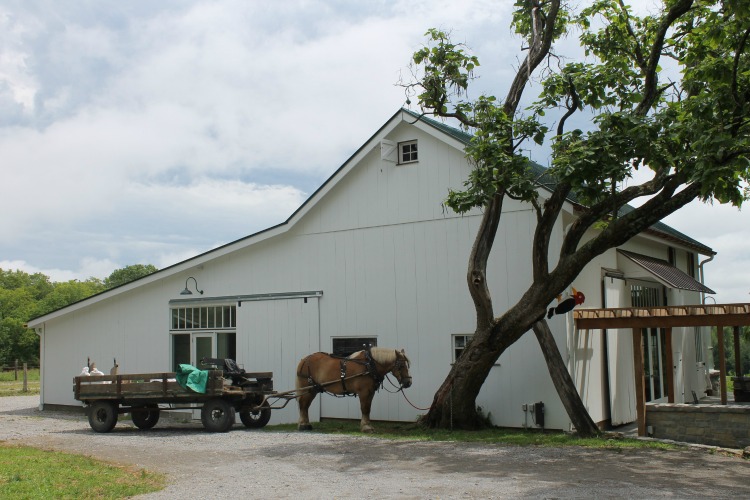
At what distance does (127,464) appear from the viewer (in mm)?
11328

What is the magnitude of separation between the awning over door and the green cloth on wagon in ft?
30.5

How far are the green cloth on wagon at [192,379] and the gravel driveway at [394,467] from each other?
0.93m

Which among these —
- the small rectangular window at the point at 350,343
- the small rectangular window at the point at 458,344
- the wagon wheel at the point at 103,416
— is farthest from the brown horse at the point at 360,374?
the wagon wheel at the point at 103,416

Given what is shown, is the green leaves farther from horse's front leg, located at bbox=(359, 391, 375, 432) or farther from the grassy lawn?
the grassy lawn

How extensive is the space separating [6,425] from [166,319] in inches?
173

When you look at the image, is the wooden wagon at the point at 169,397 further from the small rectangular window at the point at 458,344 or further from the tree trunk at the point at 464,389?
the small rectangular window at the point at 458,344

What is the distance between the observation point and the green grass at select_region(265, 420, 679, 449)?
40.9ft

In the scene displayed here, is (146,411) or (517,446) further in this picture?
(146,411)

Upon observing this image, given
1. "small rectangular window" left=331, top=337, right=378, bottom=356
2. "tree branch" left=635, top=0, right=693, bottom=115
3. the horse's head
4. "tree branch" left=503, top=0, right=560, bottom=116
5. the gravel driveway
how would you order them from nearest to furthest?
the gravel driveway → "tree branch" left=635, top=0, right=693, bottom=115 → "tree branch" left=503, top=0, right=560, bottom=116 → the horse's head → "small rectangular window" left=331, top=337, right=378, bottom=356

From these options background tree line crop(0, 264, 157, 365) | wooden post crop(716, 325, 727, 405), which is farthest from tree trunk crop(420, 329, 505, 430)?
background tree line crop(0, 264, 157, 365)

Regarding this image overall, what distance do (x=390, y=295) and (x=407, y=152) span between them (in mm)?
3187

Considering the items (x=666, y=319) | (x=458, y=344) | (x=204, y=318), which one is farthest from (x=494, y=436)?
(x=204, y=318)

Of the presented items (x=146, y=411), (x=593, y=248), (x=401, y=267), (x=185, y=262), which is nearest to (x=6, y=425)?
(x=146, y=411)

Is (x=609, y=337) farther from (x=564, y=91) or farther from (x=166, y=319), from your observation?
(x=166, y=319)
